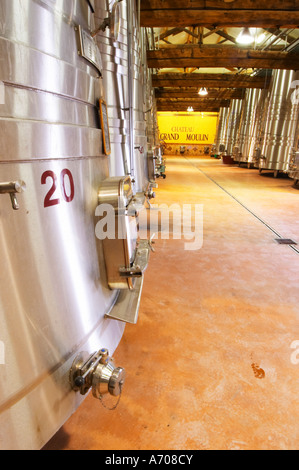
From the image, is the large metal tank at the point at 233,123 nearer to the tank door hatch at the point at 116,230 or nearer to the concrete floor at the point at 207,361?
the concrete floor at the point at 207,361

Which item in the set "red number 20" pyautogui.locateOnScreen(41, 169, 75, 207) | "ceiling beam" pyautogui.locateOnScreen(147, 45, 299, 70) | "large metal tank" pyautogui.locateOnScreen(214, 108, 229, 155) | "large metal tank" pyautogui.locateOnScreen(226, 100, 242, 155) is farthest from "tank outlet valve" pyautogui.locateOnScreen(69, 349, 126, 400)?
"large metal tank" pyautogui.locateOnScreen(214, 108, 229, 155)

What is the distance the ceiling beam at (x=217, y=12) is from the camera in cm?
399

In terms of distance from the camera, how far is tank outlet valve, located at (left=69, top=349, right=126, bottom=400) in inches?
34.9

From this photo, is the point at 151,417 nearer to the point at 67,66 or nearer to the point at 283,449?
the point at 283,449

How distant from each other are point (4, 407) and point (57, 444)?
37 centimetres

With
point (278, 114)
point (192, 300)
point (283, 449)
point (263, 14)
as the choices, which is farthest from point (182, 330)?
point (278, 114)

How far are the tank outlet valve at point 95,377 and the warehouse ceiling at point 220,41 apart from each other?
4.76 metres

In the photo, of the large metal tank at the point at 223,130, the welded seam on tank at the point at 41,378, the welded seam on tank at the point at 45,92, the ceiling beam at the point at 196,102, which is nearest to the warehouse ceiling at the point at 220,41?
the large metal tank at the point at 223,130

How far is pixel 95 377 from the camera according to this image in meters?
0.90

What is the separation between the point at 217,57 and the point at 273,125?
271 cm

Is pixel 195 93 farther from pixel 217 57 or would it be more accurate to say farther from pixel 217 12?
pixel 217 12

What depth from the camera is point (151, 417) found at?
3.47 ft

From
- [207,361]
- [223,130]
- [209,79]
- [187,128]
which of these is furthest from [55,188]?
[187,128]

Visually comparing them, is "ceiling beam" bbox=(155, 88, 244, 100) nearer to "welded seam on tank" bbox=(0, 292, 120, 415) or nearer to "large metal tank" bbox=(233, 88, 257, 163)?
"large metal tank" bbox=(233, 88, 257, 163)
